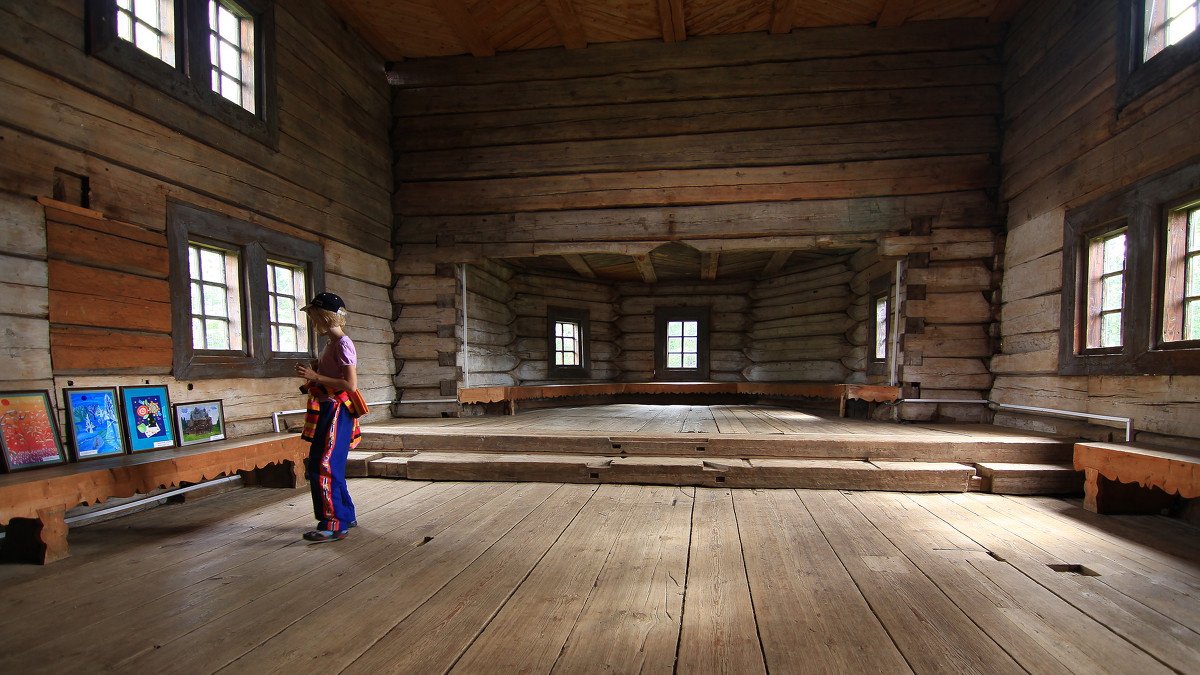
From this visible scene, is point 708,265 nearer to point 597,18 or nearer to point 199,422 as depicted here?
point 597,18

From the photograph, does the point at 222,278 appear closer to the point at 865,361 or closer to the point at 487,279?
the point at 487,279

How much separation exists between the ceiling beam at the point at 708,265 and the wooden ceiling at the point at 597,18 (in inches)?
106

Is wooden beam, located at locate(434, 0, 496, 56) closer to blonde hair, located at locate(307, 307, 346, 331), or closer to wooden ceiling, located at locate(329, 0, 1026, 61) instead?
wooden ceiling, located at locate(329, 0, 1026, 61)

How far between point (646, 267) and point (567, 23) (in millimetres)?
3388

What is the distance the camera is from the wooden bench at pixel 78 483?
2446 millimetres

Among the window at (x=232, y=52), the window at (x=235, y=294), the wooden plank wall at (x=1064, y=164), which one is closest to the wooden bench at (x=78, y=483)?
the window at (x=235, y=294)

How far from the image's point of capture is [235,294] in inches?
163

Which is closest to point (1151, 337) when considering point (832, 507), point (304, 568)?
point (832, 507)

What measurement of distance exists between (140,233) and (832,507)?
16.7 ft

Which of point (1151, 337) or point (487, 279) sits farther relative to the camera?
point (487, 279)

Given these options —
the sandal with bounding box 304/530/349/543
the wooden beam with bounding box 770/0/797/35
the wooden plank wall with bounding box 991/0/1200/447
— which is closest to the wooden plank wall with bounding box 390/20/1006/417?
the wooden beam with bounding box 770/0/797/35

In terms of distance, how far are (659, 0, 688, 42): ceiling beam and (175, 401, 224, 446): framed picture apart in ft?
18.2

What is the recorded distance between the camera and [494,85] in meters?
6.06

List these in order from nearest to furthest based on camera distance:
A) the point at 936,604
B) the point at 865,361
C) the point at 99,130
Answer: the point at 936,604, the point at 99,130, the point at 865,361
